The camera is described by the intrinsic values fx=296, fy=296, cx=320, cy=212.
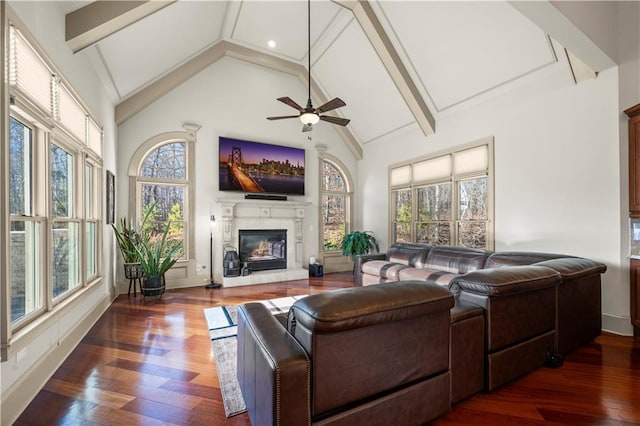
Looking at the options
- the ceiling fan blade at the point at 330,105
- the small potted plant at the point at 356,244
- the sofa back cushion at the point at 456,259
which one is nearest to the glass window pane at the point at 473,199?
the sofa back cushion at the point at 456,259

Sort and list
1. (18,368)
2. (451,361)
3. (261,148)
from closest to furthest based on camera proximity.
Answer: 1. (451,361)
2. (18,368)
3. (261,148)

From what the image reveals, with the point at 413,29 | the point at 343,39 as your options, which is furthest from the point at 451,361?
the point at 343,39

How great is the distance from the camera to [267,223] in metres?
6.45

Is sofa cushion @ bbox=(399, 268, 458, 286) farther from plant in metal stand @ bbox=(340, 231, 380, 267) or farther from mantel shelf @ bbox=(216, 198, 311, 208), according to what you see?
mantel shelf @ bbox=(216, 198, 311, 208)

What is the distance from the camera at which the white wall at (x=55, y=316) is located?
6.34ft

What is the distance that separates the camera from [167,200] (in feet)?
18.4

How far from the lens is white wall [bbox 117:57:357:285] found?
5.43 metres

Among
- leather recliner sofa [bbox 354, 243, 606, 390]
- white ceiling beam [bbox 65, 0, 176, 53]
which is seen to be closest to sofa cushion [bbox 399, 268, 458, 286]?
leather recliner sofa [bbox 354, 243, 606, 390]

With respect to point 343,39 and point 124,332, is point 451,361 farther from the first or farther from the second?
point 343,39

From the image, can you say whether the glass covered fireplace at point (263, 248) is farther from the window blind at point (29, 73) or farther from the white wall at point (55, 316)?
the window blind at point (29, 73)

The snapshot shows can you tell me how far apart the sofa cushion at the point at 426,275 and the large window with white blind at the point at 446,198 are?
105 centimetres

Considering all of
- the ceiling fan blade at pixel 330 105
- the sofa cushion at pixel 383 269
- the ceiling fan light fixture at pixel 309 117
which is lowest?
the sofa cushion at pixel 383 269

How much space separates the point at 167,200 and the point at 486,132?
18.9 feet

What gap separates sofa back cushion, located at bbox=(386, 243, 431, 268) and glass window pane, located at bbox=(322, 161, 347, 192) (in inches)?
98.3
